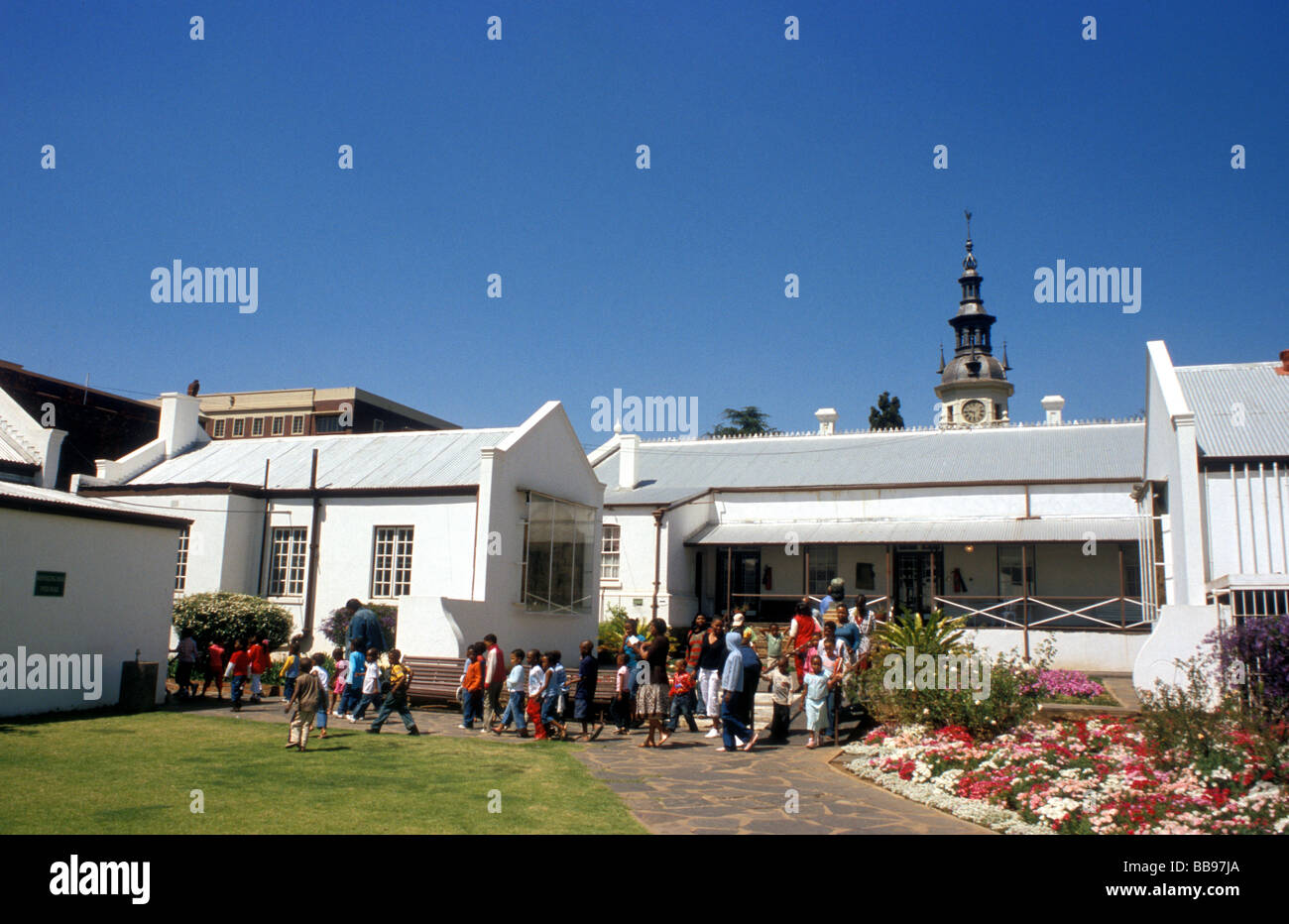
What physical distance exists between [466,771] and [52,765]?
422 centimetres

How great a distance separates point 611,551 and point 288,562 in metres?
9.02

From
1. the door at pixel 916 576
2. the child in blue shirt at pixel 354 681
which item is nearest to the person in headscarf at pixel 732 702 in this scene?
the child in blue shirt at pixel 354 681

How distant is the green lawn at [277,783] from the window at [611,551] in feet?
46.1

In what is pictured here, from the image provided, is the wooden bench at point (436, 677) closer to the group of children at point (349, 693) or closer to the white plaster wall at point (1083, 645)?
the group of children at point (349, 693)

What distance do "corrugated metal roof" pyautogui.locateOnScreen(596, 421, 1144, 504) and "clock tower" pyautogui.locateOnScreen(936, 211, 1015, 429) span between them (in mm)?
29219

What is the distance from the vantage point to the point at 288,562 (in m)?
22.2

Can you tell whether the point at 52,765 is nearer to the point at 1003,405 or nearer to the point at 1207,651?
the point at 1207,651

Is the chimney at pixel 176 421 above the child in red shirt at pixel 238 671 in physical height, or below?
above

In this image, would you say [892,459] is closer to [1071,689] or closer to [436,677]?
[1071,689]

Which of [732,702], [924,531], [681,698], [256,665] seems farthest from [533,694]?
[924,531]

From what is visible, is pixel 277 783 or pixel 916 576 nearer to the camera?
pixel 277 783

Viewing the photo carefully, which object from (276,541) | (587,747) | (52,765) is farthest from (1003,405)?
(52,765)

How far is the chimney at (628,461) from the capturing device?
29828 mm

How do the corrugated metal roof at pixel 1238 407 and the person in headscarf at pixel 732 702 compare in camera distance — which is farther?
the corrugated metal roof at pixel 1238 407
